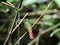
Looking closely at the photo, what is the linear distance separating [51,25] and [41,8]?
210mm

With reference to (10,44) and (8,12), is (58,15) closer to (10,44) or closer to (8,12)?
(8,12)

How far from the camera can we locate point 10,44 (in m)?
1.70

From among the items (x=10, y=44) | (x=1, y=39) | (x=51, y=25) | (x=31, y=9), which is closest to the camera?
(x=10, y=44)

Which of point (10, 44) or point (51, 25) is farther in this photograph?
point (51, 25)

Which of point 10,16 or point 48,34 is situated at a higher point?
point 10,16

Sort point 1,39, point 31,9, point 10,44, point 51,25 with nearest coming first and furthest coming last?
point 10,44, point 1,39, point 51,25, point 31,9

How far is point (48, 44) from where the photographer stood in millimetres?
2014

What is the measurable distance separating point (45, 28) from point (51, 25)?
0.06 meters

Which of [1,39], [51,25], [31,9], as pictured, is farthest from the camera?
A: [31,9]

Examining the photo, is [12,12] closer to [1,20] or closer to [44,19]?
[1,20]

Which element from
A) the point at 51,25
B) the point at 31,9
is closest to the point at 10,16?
the point at 31,9

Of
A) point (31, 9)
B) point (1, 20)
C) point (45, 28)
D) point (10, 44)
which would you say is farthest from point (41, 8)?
point (10, 44)

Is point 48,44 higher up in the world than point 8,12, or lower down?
lower down

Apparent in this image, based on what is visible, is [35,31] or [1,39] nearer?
[1,39]
